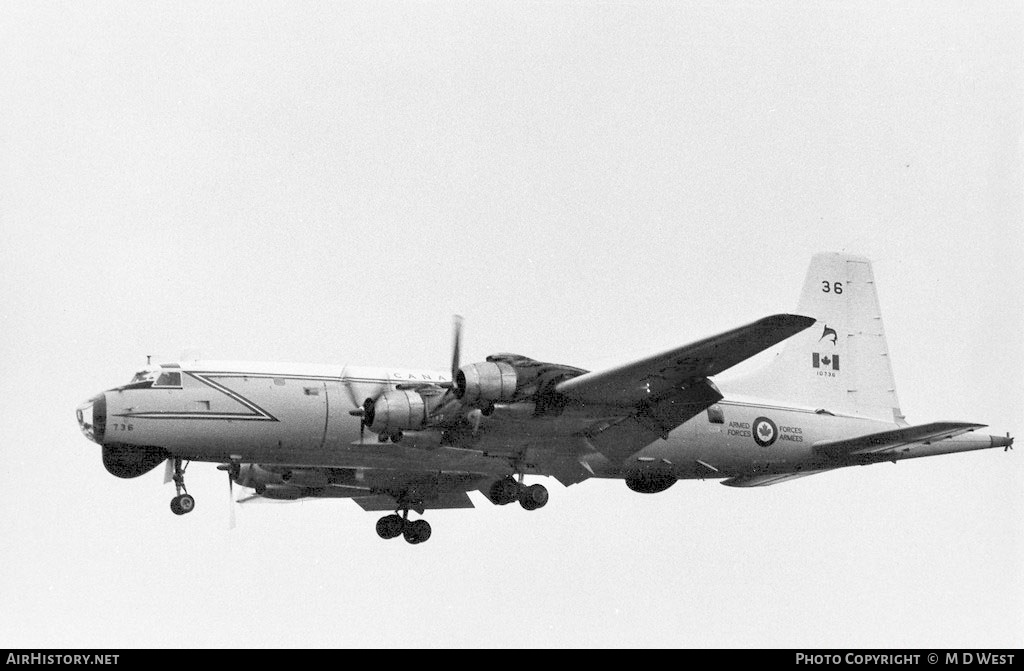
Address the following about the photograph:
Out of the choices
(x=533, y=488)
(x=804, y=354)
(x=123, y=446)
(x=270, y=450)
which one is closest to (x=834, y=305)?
(x=804, y=354)

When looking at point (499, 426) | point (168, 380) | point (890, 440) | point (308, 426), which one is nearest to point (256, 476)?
point (308, 426)

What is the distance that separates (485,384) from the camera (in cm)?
2512

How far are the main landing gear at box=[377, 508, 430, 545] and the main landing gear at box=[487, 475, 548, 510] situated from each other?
9.66 ft

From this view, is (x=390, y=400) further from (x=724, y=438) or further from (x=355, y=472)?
(x=724, y=438)

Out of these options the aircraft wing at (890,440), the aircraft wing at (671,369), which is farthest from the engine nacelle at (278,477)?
the aircraft wing at (890,440)

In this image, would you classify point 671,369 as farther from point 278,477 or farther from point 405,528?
point 278,477

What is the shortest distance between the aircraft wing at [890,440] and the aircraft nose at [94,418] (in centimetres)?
1501

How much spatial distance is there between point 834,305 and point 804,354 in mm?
1903

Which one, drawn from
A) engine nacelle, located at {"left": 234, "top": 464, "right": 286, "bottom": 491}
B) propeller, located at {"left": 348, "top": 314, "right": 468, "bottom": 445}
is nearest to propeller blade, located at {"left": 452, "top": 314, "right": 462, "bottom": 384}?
propeller, located at {"left": 348, "top": 314, "right": 468, "bottom": 445}

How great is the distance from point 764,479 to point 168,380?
43.0 feet

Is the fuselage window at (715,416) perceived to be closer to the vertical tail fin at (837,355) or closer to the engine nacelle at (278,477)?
the vertical tail fin at (837,355)

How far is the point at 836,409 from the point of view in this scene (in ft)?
102

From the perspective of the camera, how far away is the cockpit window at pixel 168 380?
1051 inches
